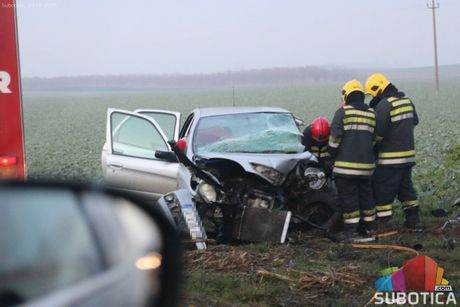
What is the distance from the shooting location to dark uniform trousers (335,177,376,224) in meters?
7.06

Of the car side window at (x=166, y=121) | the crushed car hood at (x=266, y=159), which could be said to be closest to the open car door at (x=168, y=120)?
the car side window at (x=166, y=121)

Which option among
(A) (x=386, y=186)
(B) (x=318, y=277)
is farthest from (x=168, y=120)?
(B) (x=318, y=277)

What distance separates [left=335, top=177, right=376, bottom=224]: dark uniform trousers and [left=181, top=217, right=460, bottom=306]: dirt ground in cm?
32

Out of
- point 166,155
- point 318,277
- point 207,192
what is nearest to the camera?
point 318,277

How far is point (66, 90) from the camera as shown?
10.1 meters

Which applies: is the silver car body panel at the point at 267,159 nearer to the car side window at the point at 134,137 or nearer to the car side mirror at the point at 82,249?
the car side window at the point at 134,137

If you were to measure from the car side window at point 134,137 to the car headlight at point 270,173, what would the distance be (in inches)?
60.3

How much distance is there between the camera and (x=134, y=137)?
8.10 metres

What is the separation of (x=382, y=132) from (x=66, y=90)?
15.4ft

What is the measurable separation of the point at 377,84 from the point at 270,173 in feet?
5.61

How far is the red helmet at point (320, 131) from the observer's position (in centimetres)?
760

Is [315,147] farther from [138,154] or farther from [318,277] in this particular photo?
[318,277]

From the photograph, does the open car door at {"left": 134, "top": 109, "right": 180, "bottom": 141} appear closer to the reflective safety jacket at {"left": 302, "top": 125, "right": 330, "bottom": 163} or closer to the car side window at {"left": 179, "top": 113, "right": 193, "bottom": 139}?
the car side window at {"left": 179, "top": 113, "right": 193, "bottom": 139}

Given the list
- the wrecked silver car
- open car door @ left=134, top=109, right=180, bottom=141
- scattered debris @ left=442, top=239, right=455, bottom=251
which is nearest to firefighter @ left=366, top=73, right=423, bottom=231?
the wrecked silver car
